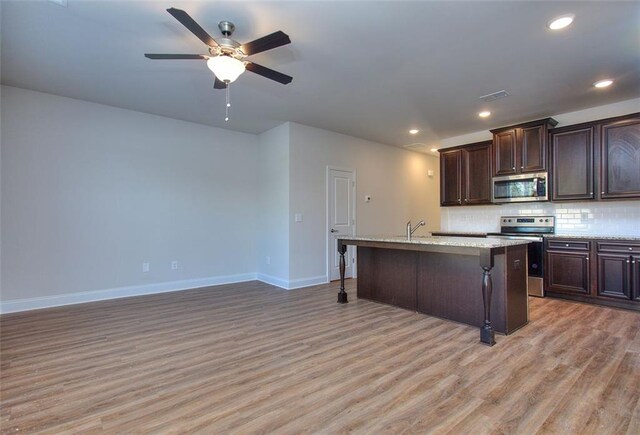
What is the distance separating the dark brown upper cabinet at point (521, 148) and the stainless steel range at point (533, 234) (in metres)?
0.81

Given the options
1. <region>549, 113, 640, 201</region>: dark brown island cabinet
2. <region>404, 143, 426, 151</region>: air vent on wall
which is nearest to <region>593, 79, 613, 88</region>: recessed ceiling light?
<region>549, 113, 640, 201</region>: dark brown island cabinet

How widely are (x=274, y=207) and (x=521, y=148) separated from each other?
158 inches

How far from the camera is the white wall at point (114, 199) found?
13.3ft

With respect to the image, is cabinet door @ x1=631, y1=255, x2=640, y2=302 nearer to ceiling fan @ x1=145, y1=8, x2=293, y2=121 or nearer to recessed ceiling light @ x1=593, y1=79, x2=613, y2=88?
recessed ceiling light @ x1=593, y1=79, x2=613, y2=88

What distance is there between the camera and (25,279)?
4039 millimetres

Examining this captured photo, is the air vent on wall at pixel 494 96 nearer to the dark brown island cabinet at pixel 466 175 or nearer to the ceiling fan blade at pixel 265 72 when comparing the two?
the dark brown island cabinet at pixel 466 175

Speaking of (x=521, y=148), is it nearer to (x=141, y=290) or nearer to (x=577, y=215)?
(x=577, y=215)

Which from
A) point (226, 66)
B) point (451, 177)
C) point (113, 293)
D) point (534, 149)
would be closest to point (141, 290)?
point (113, 293)

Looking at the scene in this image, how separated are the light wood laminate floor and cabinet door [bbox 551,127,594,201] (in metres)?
1.62

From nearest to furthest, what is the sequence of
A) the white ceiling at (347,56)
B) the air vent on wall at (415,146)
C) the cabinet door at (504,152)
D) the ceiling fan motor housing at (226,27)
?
the white ceiling at (347,56)
the ceiling fan motor housing at (226,27)
the cabinet door at (504,152)
the air vent on wall at (415,146)

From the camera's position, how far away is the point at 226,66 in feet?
8.44

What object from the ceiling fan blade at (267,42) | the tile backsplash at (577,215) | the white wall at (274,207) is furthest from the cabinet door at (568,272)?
the ceiling fan blade at (267,42)

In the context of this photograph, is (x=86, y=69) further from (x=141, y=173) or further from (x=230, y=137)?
(x=230, y=137)

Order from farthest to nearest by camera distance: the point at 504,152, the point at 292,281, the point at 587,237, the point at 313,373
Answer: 1. the point at 292,281
2. the point at 504,152
3. the point at 587,237
4. the point at 313,373
